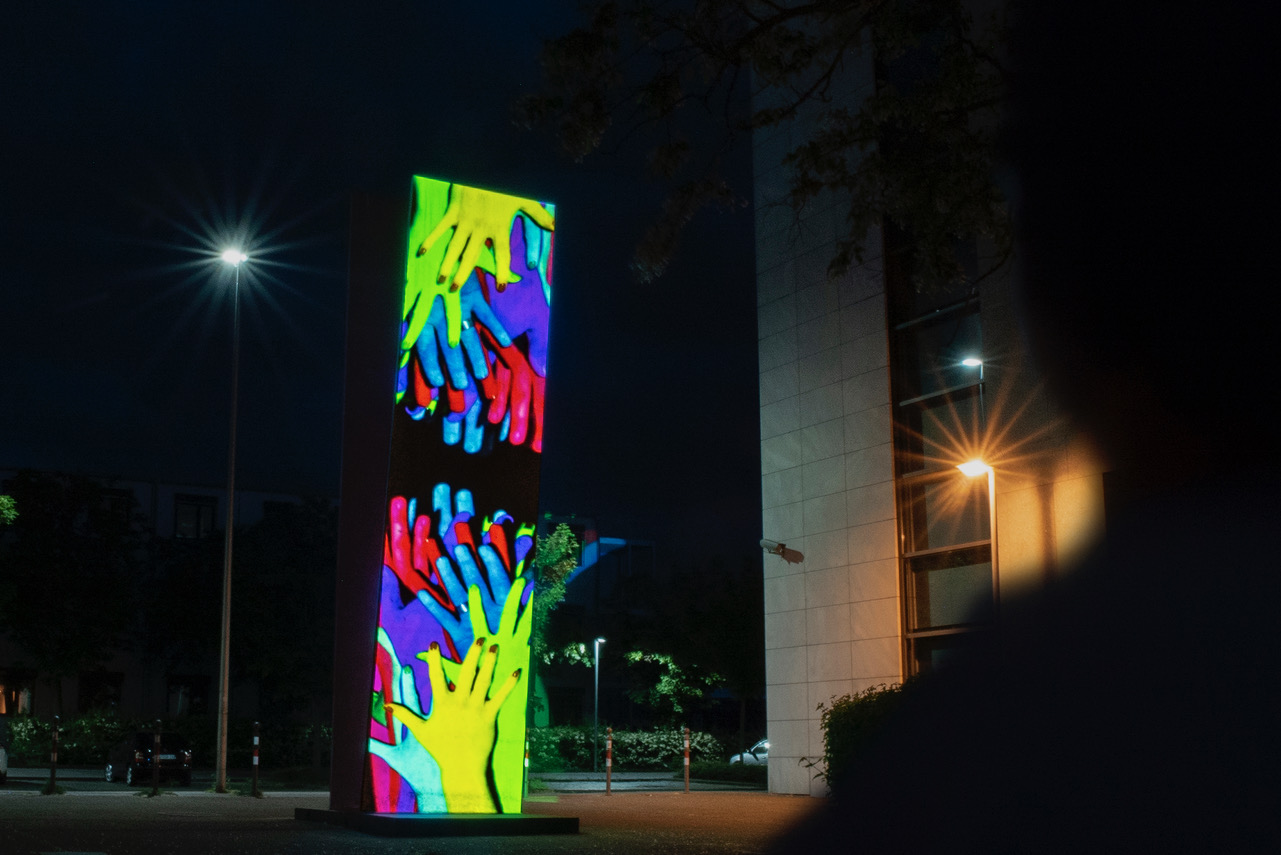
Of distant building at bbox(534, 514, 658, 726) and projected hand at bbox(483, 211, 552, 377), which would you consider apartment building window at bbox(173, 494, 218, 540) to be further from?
Answer: projected hand at bbox(483, 211, 552, 377)

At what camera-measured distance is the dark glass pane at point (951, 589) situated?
69.0 ft

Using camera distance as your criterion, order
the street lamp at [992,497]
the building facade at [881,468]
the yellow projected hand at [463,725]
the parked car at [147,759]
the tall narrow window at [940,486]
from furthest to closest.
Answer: the parked car at [147,759] < the tall narrow window at [940,486] < the building facade at [881,468] < the street lamp at [992,497] < the yellow projected hand at [463,725]

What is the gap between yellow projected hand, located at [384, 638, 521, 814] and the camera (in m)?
14.3

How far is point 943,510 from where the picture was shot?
2183 centimetres

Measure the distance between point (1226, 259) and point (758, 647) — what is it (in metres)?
43.0

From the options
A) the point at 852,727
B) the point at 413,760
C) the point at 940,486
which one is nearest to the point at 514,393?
the point at 413,760

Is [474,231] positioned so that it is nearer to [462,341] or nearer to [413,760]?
[462,341]

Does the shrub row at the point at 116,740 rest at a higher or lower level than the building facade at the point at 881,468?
lower

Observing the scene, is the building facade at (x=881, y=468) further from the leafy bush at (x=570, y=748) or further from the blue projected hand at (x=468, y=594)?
the leafy bush at (x=570, y=748)

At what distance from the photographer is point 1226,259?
9.58m

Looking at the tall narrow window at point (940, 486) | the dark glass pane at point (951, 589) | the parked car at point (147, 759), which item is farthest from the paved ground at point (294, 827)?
the parked car at point (147, 759)

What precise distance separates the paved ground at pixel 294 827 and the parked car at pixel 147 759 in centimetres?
485

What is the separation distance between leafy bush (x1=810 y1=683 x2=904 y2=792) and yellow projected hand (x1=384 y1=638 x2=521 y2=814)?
5665 millimetres

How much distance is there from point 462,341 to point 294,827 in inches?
224
